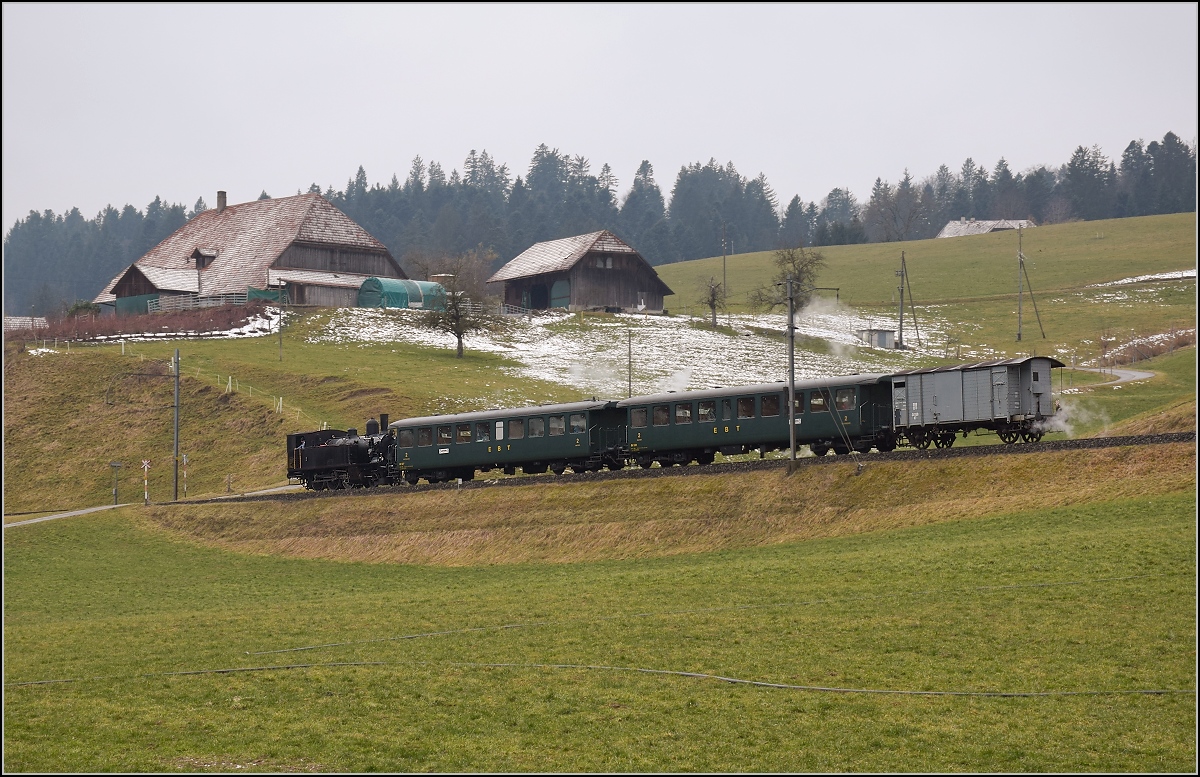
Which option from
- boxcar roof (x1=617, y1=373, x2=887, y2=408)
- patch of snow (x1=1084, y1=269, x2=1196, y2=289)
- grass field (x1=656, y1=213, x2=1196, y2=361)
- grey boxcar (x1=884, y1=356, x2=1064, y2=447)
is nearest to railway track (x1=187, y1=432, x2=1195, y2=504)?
grey boxcar (x1=884, y1=356, x2=1064, y2=447)

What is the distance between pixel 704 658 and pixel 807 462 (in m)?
18.1

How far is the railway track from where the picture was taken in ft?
118

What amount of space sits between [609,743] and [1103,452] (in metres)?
23.0

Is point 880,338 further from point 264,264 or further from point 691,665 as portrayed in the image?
point 691,665

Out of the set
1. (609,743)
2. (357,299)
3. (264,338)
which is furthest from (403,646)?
(357,299)

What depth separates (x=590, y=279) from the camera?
385 ft

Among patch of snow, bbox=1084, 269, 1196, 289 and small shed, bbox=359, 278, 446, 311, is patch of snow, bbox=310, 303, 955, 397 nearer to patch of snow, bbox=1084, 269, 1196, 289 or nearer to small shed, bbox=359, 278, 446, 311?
small shed, bbox=359, 278, 446, 311

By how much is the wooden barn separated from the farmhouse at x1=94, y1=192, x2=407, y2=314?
46.2 feet

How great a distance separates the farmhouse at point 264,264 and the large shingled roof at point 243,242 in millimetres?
97

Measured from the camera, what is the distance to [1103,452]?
35469mm

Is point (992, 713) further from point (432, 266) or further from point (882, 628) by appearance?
point (432, 266)

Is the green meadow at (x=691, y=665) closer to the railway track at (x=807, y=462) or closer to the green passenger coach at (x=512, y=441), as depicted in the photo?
the railway track at (x=807, y=462)

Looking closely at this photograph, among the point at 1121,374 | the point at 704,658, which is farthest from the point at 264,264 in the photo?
the point at 704,658

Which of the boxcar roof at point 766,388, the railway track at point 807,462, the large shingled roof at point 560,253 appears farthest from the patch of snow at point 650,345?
the boxcar roof at point 766,388
